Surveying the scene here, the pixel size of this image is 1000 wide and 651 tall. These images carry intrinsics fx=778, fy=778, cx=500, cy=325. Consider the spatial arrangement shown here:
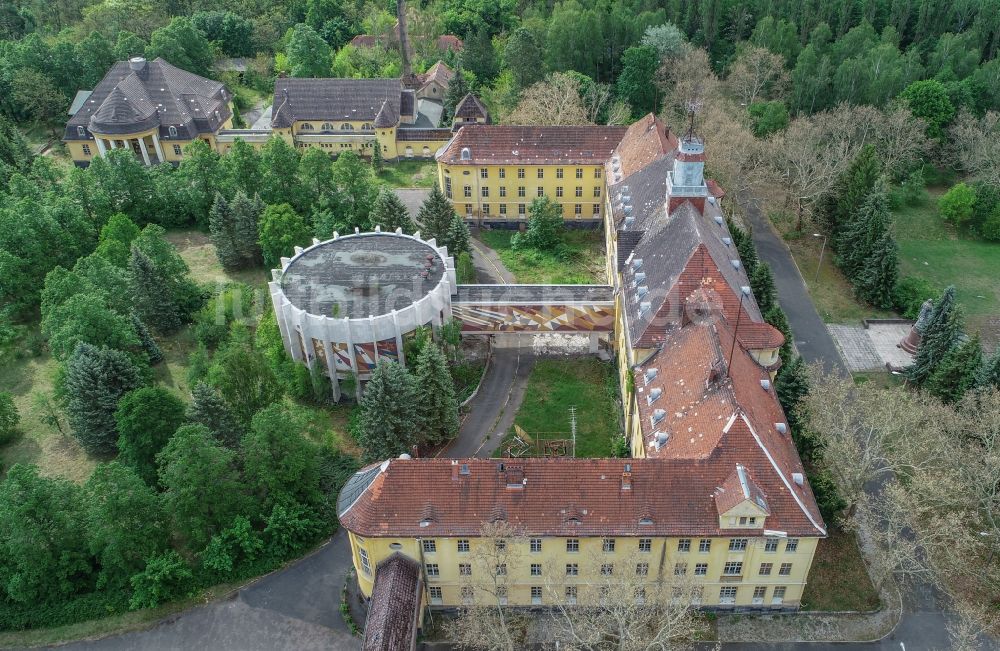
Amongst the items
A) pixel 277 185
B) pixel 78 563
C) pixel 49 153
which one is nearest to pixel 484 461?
pixel 78 563

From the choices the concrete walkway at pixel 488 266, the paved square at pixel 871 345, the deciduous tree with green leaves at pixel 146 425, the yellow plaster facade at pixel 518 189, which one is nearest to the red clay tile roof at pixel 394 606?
the deciduous tree with green leaves at pixel 146 425

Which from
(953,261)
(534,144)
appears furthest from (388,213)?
(953,261)

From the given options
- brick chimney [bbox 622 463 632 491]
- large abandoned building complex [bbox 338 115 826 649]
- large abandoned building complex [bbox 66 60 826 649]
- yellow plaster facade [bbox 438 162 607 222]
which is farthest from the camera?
yellow plaster facade [bbox 438 162 607 222]

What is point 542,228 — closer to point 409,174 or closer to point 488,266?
point 488,266

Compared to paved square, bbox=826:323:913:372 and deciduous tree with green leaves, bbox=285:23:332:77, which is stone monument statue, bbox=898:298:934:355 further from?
deciduous tree with green leaves, bbox=285:23:332:77

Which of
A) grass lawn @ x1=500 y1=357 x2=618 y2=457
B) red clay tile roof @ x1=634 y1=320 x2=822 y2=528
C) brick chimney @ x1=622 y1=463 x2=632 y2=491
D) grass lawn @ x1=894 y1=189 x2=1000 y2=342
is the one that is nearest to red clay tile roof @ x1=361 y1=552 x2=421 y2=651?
brick chimney @ x1=622 y1=463 x2=632 y2=491

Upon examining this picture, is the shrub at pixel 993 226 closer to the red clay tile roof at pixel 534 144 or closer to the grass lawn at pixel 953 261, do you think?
the grass lawn at pixel 953 261
